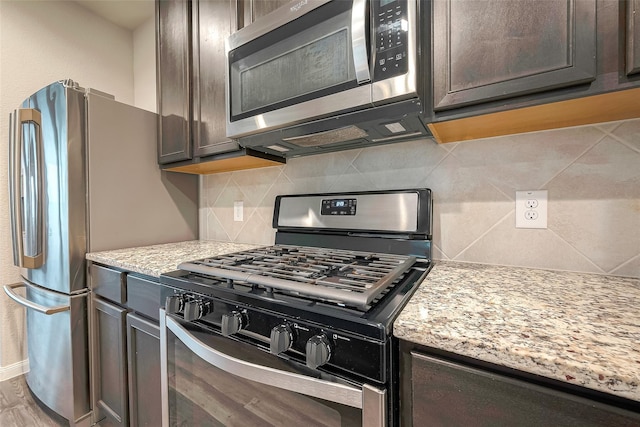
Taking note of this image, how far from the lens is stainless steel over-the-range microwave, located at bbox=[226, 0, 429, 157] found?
2.71 feet

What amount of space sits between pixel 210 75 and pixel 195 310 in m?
1.15

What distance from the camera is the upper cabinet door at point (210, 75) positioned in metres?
1.35

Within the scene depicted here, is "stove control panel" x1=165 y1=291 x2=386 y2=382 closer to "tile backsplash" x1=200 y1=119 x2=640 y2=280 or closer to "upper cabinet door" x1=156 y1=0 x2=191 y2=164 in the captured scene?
"tile backsplash" x1=200 y1=119 x2=640 y2=280

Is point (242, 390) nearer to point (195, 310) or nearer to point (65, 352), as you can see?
point (195, 310)

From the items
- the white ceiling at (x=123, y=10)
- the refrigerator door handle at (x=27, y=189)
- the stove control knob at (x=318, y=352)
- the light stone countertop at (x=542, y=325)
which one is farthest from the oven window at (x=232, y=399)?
the white ceiling at (x=123, y=10)

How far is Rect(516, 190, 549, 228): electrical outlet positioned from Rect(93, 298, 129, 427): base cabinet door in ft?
5.28

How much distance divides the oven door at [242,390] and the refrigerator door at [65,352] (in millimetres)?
703

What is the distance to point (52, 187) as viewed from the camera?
Result: 1.38 meters

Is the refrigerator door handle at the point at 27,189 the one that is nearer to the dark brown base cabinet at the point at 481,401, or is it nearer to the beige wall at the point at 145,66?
the beige wall at the point at 145,66

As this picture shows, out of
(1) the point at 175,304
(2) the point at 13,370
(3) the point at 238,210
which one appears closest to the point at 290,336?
(1) the point at 175,304

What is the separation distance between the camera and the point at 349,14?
0.88 m

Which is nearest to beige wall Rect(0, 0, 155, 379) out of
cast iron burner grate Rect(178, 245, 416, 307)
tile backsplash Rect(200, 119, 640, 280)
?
cast iron burner grate Rect(178, 245, 416, 307)

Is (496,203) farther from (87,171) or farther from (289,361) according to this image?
(87,171)

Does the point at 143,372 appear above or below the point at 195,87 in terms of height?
below
